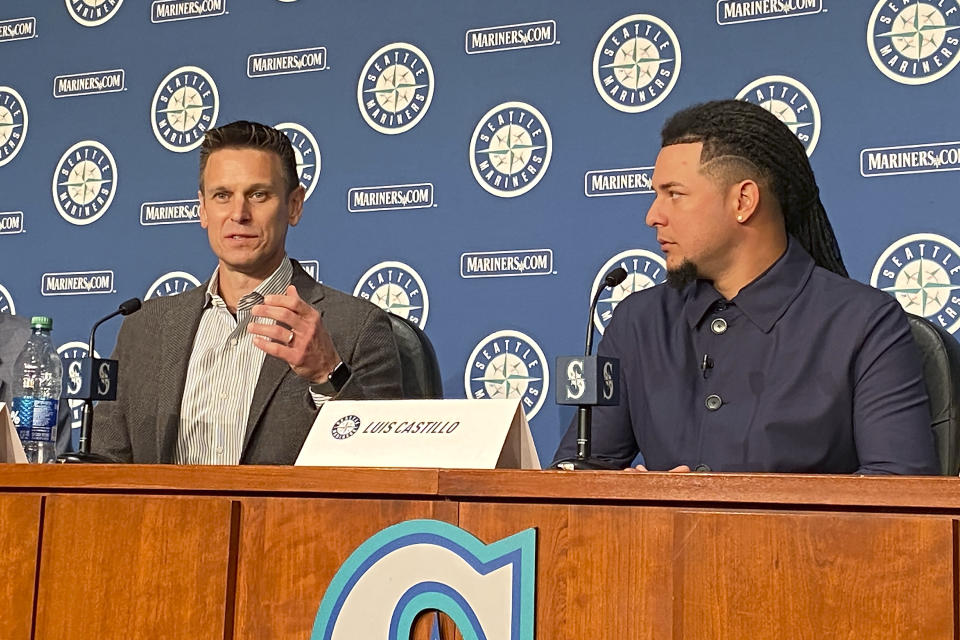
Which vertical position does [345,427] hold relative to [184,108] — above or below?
below

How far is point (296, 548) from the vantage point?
165cm

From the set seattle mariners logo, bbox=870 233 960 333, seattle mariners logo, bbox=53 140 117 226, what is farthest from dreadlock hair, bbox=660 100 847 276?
seattle mariners logo, bbox=53 140 117 226

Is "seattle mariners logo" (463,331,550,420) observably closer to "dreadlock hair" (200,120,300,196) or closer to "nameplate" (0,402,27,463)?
"dreadlock hair" (200,120,300,196)

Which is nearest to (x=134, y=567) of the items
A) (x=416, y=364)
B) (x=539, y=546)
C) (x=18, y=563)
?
(x=18, y=563)

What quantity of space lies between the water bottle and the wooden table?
40 cm

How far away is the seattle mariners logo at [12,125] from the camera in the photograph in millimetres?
3822

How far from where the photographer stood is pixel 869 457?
6.81ft

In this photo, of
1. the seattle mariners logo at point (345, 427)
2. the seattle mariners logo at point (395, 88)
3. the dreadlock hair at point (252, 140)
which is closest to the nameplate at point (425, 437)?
the seattle mariners logo at point (345, 427)

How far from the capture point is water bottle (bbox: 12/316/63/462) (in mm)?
2260

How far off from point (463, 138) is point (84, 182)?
4.03 feet

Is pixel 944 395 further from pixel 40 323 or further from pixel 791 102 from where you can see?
pixel 40 323

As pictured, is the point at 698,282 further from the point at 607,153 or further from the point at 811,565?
the point at 811,565

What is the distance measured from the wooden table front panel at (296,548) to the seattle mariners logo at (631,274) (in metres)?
1.45

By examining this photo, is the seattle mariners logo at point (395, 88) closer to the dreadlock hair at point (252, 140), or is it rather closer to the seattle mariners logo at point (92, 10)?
the dreadlock hair at point (252, 140)
